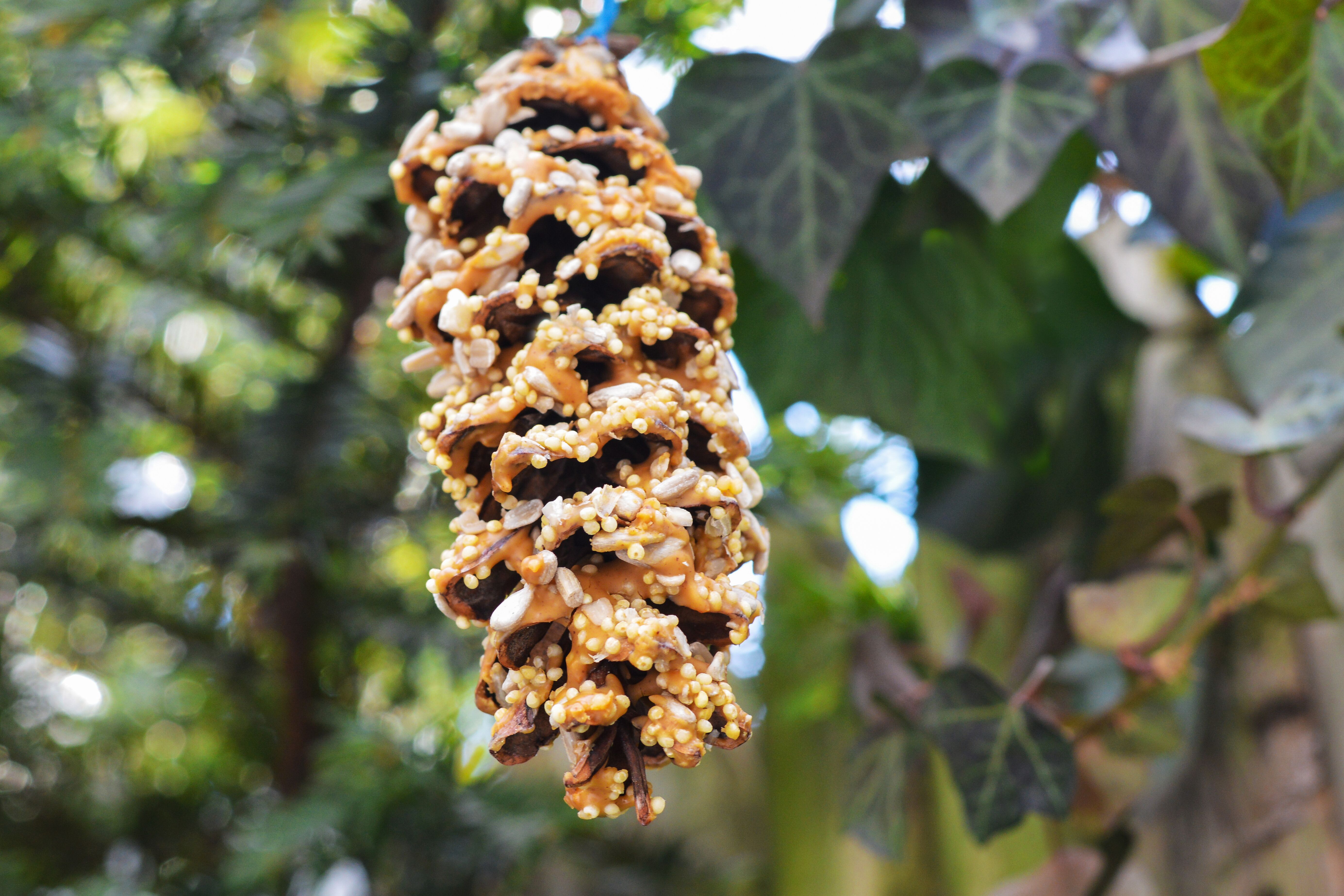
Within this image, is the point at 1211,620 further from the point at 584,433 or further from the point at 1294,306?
the point at 584,433

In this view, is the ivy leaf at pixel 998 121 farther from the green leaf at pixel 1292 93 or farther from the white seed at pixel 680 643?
the white seed at pixel 680 643

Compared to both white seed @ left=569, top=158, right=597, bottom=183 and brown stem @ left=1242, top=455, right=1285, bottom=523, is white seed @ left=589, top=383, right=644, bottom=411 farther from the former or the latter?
brown stem @ left=1242, top=455, right=1285, bottom=523

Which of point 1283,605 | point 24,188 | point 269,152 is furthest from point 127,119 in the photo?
point 1283,605

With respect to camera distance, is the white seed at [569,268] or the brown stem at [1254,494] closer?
the white seed at [569,268]

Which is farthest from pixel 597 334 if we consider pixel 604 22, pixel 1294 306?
A: pixel 1294 306

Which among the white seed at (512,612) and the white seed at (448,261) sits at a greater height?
the white seed at (448,261)

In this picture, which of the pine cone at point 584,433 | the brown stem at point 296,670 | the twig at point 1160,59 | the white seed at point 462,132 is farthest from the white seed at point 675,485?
the brown stem at point 296,670
